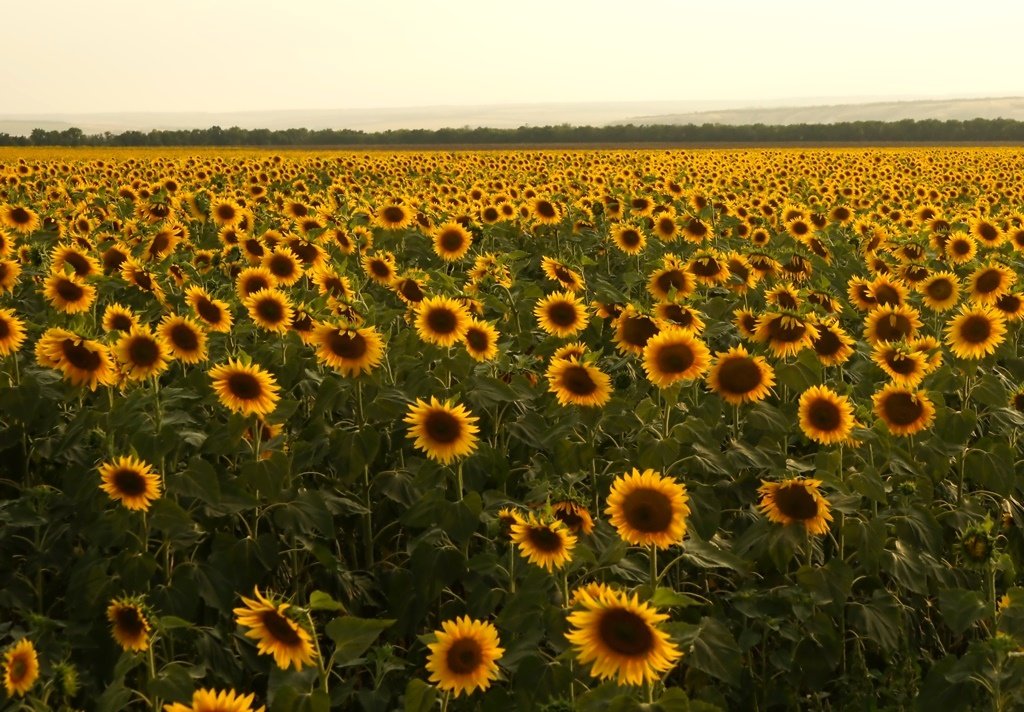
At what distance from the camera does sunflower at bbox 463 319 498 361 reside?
18.1 ft

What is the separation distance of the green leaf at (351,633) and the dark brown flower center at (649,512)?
1.00 meters

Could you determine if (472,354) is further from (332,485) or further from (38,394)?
(38,394)

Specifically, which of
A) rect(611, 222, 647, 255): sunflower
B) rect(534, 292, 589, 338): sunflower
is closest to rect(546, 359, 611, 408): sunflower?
rect(534, 292, 589, 338): sunflower

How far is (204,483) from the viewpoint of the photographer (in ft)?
14.0

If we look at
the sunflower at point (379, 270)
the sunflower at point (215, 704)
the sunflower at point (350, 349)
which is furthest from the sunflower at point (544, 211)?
the sunflower at point (215, 704)

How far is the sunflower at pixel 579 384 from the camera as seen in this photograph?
Answer: 4926 mm

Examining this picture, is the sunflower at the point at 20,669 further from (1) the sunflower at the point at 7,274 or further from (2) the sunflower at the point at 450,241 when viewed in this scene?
(2) the sunflower at the point at 450,241

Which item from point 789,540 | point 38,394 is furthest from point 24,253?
point 789,540

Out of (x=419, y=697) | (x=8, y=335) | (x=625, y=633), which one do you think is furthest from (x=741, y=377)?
(x=8, y=335)

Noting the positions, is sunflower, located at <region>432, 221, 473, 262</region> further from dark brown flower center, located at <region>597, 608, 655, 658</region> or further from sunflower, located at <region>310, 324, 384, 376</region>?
dark brown flower center, located at <region>597, 608, 655, 658</region>

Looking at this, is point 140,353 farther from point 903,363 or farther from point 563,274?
point 903,363

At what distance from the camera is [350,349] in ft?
16.4

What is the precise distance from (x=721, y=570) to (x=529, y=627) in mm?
1593

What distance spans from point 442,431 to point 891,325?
3354 mm
